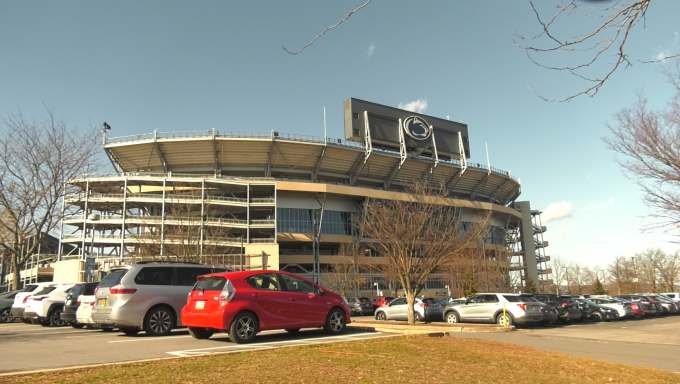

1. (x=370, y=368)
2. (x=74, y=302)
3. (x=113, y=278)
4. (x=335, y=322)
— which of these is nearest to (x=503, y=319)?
(x=335, y=322)

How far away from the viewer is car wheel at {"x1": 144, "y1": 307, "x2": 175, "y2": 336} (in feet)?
38.6

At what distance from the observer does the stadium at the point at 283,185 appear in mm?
52875

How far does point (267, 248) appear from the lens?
54.3m

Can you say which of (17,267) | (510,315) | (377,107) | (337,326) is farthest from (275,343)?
(377,107)

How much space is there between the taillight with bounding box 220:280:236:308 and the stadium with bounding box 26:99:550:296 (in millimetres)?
38724

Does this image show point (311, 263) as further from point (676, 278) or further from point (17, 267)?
point (676, 278)

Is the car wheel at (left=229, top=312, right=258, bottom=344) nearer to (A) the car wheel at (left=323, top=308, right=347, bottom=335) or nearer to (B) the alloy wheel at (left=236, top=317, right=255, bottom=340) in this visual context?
(B) the alloy wheel at (left=236, top=317, right=255, bottom=340)

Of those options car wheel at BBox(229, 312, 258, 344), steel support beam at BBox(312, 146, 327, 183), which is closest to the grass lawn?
car wheel at BBox(229, 312, 258, 344)

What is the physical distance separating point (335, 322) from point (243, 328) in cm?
244

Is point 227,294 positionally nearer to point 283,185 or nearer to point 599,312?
point 599,312

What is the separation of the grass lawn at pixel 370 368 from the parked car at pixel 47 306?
45.0 feet

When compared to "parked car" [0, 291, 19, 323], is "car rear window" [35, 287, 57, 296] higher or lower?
higher

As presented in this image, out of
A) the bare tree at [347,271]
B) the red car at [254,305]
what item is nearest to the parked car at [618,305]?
the red car at [254,305]

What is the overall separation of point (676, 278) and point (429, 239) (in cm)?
7025
